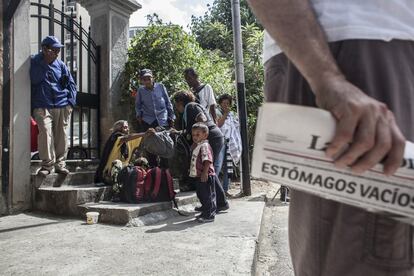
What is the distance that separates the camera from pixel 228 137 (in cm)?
673

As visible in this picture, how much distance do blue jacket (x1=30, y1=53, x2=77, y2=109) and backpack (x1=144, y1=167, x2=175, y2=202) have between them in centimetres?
145

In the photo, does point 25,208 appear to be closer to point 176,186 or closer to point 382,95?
point 176,186

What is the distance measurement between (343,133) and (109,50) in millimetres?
6580

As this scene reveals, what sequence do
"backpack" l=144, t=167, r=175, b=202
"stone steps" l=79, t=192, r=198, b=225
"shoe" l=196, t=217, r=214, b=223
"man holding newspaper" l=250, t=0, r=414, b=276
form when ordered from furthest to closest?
"backpack" l=144, t=167, r=175, b=202, "shoe" l=196, t=217, r=214, b=223, "stone steps" l=79, t=192, r=198, b=225, "man holding newspaper" l=250, t=0, r=414, b=276

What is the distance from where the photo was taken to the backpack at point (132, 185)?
494 centimetres

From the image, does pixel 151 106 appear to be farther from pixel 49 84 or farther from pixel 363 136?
pixel 363 136

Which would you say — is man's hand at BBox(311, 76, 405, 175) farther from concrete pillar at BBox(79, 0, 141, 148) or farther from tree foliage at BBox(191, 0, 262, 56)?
tree foliage at BBox(191, 0, 262, 56)

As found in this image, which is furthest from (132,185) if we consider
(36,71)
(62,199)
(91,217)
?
(36,71)

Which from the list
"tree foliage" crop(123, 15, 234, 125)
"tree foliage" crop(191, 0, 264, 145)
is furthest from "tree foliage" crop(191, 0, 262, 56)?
"tree foliage" crop(123, 15, 234, 125)

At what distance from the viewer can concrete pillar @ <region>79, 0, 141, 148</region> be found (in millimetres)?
6938

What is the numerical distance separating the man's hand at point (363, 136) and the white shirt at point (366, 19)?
0.20m

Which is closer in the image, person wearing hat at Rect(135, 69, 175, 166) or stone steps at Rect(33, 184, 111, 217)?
stone steps at Rect(33, 184, 111, 217)

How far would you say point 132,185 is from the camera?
195 inches

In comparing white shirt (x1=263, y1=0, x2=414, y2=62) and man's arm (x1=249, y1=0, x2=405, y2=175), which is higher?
white shirt (x1=263, y1=0, x2=414, y2=62)
